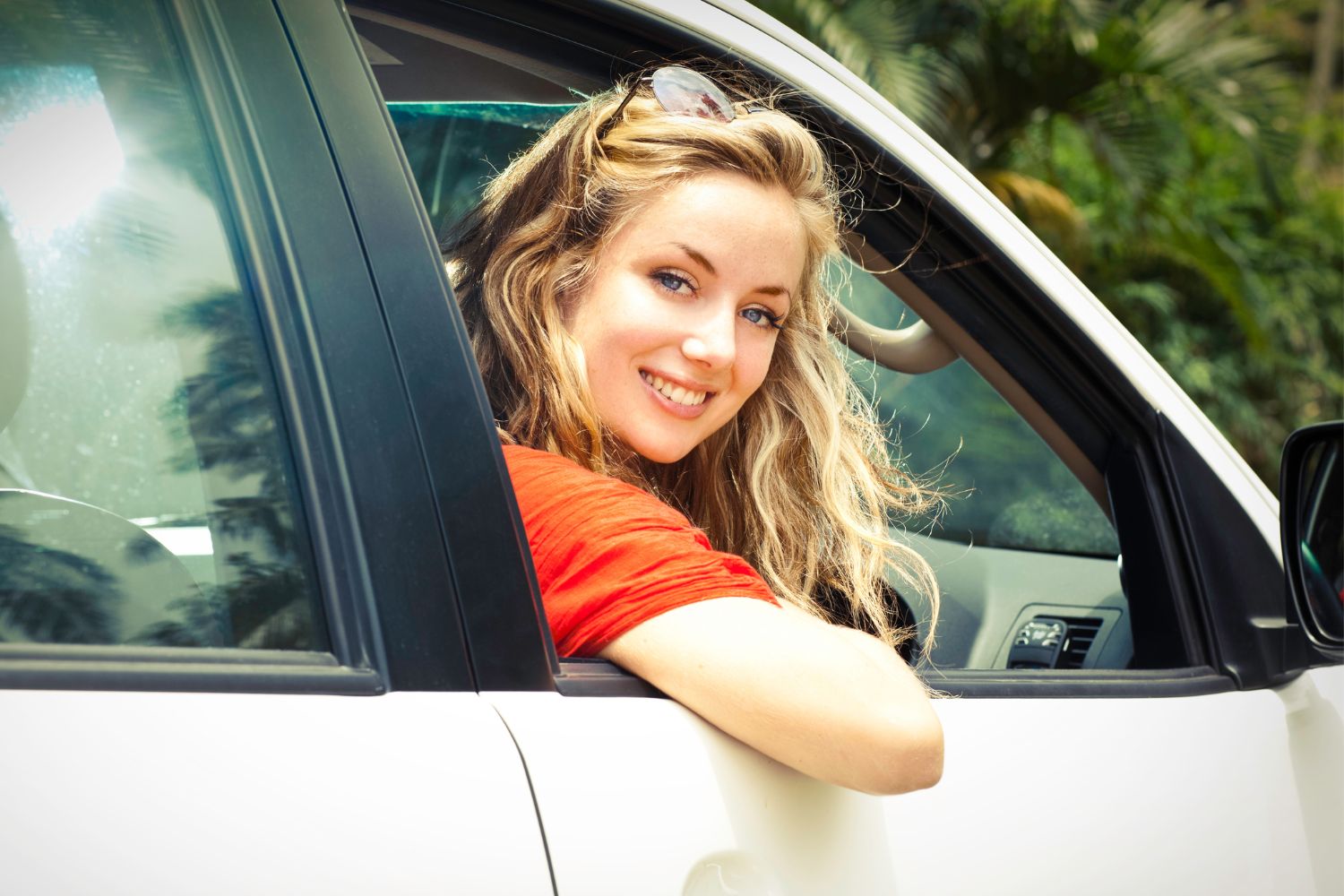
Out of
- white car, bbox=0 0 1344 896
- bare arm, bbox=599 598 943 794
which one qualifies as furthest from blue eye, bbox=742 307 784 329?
bare arm, bbox=599 598 943 794

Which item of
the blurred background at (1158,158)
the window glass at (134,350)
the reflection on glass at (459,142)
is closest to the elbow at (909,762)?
the window glass at (134,350)

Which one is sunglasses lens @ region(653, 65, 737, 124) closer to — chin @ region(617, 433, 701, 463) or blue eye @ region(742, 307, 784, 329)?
blue eye @ region(742, 307, 784, 329)

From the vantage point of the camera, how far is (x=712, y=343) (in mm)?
1570

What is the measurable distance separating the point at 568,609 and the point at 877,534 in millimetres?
678

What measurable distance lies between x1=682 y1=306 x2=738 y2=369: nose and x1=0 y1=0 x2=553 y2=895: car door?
1.82ft

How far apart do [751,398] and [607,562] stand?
0.75 meters

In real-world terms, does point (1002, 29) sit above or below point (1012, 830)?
above

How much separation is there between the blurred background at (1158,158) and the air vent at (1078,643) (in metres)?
4.29

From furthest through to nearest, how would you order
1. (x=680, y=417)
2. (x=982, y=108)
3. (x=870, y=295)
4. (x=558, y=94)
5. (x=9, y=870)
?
(x=982, y=108) < (x=870, y=295) < (x=558, y=94) < (x=680, y=417) < (x=9, y=870)

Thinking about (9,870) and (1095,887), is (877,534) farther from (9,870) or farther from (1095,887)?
(9,870)

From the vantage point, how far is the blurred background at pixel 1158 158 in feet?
21.1

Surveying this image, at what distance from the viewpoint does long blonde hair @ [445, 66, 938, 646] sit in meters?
1.61

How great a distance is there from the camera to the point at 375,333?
107 cm

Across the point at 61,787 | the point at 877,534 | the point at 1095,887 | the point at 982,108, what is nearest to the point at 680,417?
the point at 877,534
